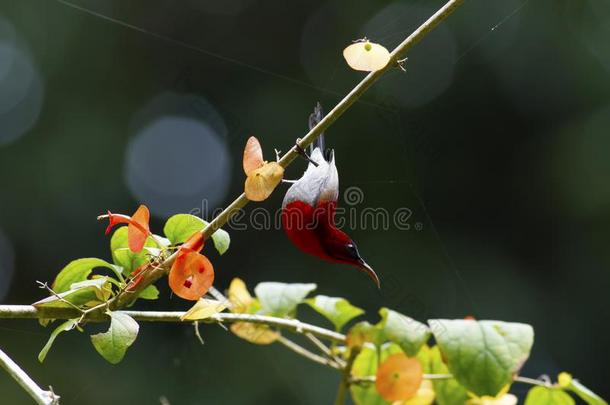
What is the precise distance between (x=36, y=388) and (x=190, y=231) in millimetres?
106

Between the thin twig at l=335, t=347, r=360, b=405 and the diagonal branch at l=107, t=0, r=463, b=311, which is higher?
the diagonal branch at l=107, t=0, r=463, b=311

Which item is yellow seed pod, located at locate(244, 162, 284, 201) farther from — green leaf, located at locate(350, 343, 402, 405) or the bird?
green leaf, located at locate(350, 343, 402, 405)

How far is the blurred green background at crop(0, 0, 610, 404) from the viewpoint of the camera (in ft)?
4.02

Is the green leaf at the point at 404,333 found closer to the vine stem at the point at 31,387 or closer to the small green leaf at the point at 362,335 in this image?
the small green leaf at the point at 362,335

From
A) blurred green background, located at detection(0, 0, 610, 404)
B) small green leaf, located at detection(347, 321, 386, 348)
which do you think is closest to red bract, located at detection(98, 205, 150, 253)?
small green leaf, located at detection(347, 321, 386, 348)

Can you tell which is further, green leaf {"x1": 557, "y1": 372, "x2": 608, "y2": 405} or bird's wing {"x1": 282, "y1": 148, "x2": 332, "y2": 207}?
green leaf {"x1": 557, "y1": 372, "x2": 608, "y2": 405}

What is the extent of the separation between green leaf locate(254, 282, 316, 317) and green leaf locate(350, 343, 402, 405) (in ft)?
0.17

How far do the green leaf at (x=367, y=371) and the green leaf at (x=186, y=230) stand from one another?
0.13 m

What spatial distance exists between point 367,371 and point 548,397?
0.38ft

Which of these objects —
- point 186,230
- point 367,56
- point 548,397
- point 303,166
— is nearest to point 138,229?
point 186,230

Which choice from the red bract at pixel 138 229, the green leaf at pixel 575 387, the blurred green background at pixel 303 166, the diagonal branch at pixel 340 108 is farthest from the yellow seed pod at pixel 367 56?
the blurred green background at pixel 303 166

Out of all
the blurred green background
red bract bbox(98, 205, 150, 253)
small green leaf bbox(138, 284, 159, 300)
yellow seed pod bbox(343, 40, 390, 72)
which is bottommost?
small green leaf bbox(138, 284, 159, 300)

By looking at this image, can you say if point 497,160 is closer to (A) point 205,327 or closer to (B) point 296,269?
(B) point 296,269

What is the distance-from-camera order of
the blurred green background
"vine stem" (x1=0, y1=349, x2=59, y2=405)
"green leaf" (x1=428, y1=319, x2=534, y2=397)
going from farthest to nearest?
1. the blurred green background
2. "green leaf" (x1=428, y1=319, x2=534, y2=397)
3. "vine stem" (x1=0, y1=349, x2=59, y2=405)
